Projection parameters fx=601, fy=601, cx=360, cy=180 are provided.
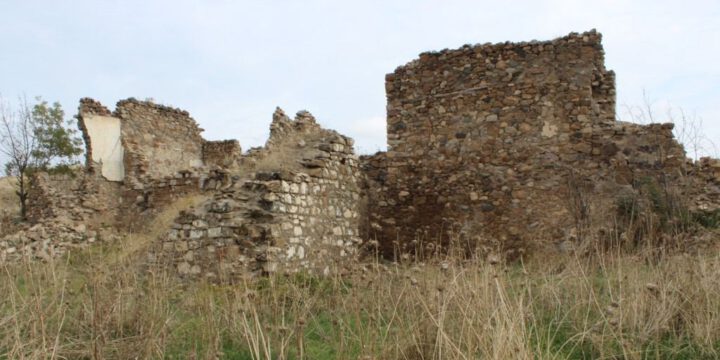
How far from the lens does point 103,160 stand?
17.8 m

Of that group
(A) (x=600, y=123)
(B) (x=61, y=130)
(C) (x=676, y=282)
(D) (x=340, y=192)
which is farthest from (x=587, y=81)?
(B) (x=61, y=130)

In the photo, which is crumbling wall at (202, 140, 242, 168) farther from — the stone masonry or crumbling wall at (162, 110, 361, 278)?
crumbling wall at (162, 110, 361, 278)

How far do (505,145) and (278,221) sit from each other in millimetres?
4029

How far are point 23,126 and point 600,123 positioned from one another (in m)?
16.9

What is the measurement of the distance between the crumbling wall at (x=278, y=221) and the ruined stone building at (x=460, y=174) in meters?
0.02

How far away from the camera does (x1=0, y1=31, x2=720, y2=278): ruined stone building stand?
7602 millimetres

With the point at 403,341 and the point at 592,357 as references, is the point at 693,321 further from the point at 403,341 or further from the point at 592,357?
the point at 403,341

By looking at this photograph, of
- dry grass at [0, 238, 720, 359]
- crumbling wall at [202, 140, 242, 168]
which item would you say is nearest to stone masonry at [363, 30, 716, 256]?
dry grass at [0, 238, 720, 359]

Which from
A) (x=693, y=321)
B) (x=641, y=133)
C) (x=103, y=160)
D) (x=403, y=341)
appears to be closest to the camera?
(x=403, y=341)

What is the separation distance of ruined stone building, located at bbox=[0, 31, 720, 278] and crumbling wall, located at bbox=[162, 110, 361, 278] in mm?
19

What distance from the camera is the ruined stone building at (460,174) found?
7.60 metres

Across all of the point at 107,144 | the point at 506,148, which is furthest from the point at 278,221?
the point at 107,144

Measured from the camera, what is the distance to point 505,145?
9.55 metres

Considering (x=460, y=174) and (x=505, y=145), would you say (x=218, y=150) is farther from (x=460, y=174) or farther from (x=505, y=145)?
(x=505, y=145)
